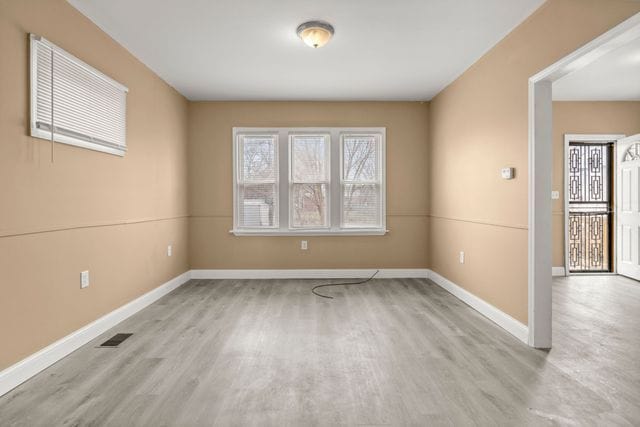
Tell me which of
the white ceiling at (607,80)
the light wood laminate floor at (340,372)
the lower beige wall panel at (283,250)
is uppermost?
the white ceiling at (607,80)

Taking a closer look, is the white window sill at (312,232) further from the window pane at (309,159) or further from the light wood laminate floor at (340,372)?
the light wood laminate floor at (340,372)

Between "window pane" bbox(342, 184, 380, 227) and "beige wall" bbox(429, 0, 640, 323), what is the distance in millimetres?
953

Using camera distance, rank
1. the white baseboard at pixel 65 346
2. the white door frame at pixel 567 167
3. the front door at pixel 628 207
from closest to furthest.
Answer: the white baseboard at pixel 65 346 → the front door at pixel 628 207 → the white door frame at pixel 567 167

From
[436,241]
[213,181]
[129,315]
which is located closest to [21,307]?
[129,315]

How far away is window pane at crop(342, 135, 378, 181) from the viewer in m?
5.20

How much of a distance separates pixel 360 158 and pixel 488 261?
241 centimetres

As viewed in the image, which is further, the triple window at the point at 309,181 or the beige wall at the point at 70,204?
the triple window at the point at 309,181

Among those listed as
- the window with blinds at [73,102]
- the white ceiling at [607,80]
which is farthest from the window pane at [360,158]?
the window with blinds at [73,102]

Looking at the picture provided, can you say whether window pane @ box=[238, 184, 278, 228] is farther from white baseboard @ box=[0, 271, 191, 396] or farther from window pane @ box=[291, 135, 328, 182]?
white baseboard @ box=[0, 271, 191, 396]

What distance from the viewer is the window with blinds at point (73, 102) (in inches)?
91.7

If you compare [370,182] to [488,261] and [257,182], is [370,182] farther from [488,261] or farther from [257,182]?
[488,261]

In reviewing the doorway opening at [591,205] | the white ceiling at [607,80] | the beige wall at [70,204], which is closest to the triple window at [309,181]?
the beige wall at [70,204]

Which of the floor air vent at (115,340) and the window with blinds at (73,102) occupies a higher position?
the window with blinds at (73,102)

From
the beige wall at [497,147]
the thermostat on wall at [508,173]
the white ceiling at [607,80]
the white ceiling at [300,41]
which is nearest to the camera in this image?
the beige wall at [497,147]
